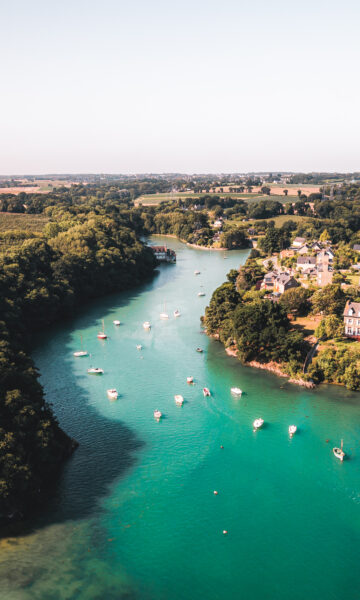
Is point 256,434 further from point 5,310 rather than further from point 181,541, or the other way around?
point 5,310

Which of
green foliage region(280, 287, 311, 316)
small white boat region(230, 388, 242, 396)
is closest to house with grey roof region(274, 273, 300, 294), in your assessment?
green foliage region(280, 287, 311, 316)

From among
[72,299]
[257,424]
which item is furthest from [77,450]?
[72,299]

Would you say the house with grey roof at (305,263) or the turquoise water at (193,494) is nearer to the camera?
the turquoise water at (193,494)

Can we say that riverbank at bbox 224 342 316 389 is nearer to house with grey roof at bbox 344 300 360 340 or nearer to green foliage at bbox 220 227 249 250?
house with grey roof at bbox 344 300 360 340

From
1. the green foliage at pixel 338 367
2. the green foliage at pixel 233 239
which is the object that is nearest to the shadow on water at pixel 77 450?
the green foliage at pixel 338 367

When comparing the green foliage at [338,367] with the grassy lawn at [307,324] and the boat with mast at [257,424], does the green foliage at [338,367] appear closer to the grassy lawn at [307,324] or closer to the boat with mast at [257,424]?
the grassy lawn at [307,324]

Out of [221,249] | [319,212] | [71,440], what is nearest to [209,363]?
[71,440]

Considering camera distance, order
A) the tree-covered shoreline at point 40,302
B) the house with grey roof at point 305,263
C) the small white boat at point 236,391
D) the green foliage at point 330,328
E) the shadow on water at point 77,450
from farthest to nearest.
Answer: the house with grey roof at point 305,263
the green foliage at point 330,328
the small white boat at point 236,391
the shadow on water at point 77,450
the tree-covered shoreline at point 40,302

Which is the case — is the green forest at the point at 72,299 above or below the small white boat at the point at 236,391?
above
